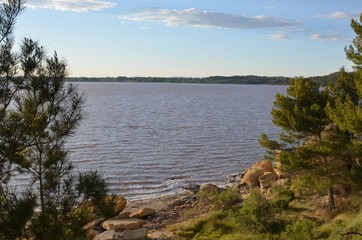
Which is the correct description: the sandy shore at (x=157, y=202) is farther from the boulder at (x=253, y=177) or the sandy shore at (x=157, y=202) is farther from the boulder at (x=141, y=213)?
the boulder at (x=253, y=177)

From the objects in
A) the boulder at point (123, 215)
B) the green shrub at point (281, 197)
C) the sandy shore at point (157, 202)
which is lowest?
the sandy shore at point (157, 202)

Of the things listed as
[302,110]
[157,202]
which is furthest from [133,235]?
[302,110]

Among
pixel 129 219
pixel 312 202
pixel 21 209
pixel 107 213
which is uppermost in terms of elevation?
pixel 21 209

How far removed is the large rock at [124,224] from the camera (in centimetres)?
2245

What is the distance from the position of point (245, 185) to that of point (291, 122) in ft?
43.4

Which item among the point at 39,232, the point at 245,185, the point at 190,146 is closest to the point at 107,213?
the point at 39,232

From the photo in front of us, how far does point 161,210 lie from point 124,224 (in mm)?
4094

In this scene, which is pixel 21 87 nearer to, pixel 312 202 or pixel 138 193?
pixel 312 202

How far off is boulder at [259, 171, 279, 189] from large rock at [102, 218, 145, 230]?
10.5 m

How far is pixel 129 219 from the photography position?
2367 centimetres

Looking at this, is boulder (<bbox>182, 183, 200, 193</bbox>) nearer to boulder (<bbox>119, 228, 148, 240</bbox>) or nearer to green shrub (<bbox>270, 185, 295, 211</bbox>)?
green shrub (<bbox>270, 185, 295, 211</bbox>)

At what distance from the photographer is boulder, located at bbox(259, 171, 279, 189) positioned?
29391mm


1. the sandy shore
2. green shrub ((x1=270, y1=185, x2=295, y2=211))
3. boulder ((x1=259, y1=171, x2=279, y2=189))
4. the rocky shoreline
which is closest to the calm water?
the sandy shore

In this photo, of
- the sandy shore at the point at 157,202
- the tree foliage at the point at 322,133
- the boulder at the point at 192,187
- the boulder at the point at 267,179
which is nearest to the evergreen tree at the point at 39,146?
the tree foliage at the point at 322,133
